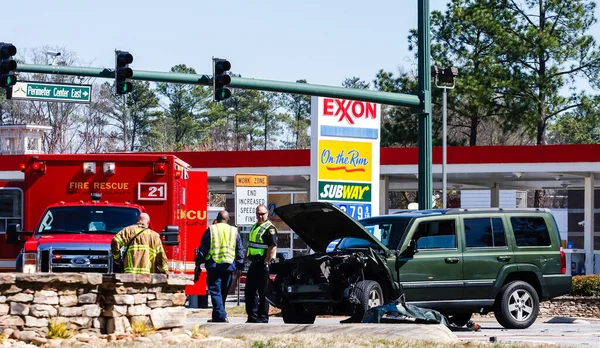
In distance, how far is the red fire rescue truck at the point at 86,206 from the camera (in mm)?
18094

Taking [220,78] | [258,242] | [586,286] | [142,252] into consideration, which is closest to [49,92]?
[220,78]

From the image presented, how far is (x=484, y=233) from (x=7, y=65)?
11.3 m

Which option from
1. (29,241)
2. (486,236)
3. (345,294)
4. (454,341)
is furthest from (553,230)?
(29,241)

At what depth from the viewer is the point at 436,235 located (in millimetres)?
17922

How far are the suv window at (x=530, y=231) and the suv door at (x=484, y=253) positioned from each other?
0.21m

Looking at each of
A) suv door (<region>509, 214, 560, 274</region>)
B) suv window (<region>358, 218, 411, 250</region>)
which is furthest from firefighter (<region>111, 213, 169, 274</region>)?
suv door (<region>509, 214, 560, 274</region>)

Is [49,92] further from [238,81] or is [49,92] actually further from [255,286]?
[255,286]

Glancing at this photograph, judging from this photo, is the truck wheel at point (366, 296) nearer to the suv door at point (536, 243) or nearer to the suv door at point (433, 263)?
the suv door at point (433, 263)

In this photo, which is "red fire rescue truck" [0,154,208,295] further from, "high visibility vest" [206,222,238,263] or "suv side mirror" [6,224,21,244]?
"high visibility vest" [206,222,238,263]

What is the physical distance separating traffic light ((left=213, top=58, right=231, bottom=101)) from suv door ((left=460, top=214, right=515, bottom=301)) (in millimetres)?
8071

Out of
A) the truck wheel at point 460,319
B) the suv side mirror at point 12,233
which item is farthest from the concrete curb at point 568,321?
the suv side mirror at point 12,233

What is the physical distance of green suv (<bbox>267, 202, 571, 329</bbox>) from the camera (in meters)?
16.8

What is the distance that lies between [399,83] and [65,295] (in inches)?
1833

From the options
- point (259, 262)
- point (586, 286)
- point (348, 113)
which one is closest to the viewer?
point (259, 262)
